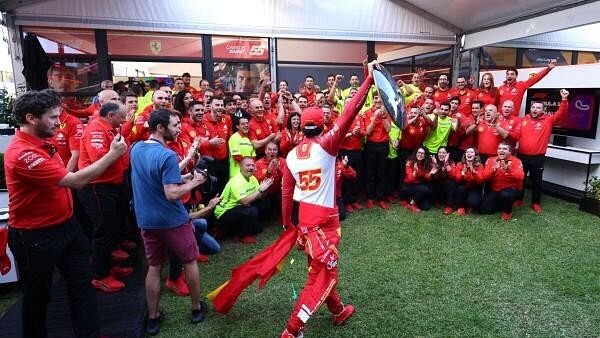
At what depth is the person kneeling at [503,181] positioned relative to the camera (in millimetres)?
5848

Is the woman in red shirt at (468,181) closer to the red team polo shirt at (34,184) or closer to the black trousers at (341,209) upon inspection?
the black trousers at (341,209)

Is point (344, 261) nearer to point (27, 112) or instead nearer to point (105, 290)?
point (105, 290)

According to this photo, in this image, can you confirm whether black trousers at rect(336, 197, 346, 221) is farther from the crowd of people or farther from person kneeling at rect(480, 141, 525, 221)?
person kneeling at rect(480, 141, 525, 221)

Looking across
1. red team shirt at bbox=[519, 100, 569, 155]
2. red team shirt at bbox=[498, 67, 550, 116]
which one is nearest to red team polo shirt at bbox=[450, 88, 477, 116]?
red team shirt at bbox=[498, 67, 550, 116]

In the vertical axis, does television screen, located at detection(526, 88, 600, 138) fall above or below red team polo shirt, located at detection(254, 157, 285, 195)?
above

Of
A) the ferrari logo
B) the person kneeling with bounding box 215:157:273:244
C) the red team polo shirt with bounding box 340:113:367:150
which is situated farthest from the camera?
the ferrari logo

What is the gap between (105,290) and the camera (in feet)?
12.3

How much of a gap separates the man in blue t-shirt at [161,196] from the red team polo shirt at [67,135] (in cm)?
146

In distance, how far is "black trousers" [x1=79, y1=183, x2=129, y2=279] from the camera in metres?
3.72

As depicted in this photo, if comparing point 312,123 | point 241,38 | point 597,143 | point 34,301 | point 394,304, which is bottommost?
point 394,304

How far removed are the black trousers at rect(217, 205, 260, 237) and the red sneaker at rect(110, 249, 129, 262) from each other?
1210 mm

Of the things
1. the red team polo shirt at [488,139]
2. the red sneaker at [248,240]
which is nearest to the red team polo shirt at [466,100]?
the red team polo shirt at [488,139]

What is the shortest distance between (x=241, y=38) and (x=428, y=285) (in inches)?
286

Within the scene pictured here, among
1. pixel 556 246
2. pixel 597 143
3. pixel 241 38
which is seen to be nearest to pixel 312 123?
pixel 556 246
